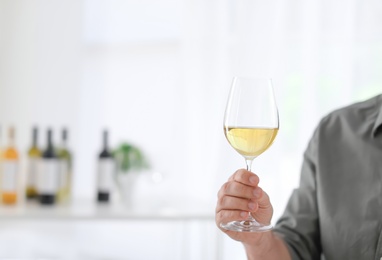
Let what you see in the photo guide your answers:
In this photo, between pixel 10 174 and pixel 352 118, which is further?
pixel 10 174

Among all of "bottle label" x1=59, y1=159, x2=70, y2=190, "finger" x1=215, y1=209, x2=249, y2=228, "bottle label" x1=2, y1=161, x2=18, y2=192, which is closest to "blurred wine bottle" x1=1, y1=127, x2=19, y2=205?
"bottle label" x1=2, y1=161, x2=18, y2=192

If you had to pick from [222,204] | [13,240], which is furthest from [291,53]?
[222,204]

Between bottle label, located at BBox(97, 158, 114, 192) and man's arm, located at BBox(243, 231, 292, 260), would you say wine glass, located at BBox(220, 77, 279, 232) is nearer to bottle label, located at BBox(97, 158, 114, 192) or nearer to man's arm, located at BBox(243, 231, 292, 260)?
man's arm, located at BBox(243, 231, 292, 260)

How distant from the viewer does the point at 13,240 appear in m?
3.50

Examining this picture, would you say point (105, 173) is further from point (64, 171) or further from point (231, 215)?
point (231, 215)

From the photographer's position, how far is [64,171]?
115 inches

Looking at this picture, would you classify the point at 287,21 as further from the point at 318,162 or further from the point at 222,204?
the point at 222,204

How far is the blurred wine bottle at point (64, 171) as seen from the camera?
115 inches

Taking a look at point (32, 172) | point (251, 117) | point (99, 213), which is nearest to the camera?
point (251, 117)

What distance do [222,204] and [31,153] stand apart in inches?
71.5

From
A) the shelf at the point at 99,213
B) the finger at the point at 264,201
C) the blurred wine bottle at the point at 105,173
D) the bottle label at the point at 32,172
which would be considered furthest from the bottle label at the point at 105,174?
the finger at the point at 264,201

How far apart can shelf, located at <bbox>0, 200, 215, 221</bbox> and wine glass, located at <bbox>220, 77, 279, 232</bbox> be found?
1479 millimetres

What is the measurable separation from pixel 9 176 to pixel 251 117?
1851mm

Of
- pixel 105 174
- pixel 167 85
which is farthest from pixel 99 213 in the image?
pixel 167 85
